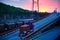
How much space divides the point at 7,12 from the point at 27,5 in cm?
45

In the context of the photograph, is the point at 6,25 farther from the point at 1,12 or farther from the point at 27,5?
the point at 27,5

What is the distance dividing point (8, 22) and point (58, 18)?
1090 millimetres

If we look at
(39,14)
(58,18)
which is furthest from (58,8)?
(39,14)

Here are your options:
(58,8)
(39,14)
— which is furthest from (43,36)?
(58,8)

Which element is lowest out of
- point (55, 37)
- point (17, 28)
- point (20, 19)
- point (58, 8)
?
point (55, 37)

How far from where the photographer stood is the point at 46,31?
2.84 m

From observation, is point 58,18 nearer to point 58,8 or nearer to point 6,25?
point 58,8

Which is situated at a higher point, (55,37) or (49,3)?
(49,3)

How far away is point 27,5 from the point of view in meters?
2.85

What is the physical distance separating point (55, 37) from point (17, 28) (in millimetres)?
848

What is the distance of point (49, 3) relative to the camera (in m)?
2.90

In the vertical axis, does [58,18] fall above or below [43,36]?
above

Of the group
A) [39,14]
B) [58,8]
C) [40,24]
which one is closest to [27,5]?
[39,14]

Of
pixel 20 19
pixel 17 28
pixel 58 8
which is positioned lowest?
pixel 17 28
